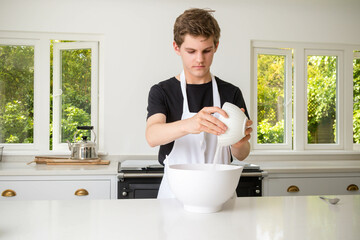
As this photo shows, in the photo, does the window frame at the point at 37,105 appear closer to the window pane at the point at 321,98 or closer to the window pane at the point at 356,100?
the window pane at the point at 321,98

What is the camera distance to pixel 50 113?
10.7 ft

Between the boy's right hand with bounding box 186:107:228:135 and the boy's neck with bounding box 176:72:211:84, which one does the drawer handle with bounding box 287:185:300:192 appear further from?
the boy's right hand with bounding box 186:107:228:135

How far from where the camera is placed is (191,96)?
1729 mm

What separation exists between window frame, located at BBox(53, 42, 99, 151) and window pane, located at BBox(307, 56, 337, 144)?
197 centimetres

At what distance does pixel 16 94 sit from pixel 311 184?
2526 mm

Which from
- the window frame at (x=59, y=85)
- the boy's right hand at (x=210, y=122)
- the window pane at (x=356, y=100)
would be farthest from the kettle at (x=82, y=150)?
the window pane at (x=356, y=100)

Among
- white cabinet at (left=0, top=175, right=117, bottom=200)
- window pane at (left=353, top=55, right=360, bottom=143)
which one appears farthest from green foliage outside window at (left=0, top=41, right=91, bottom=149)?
window pane at (left=353, top=55, right=360, bottom=143)

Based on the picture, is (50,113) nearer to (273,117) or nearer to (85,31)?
(85,31)

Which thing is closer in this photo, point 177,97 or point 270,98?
point 177,97

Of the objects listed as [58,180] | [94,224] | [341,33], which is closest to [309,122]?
[341,33]

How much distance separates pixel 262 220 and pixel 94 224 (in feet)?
1.57

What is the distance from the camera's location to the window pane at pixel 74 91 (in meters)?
3.29

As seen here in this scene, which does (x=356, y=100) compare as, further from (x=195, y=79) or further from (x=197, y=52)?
(x=197, y=52)

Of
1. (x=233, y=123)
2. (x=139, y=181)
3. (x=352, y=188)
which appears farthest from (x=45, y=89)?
(x=352, y=188)
